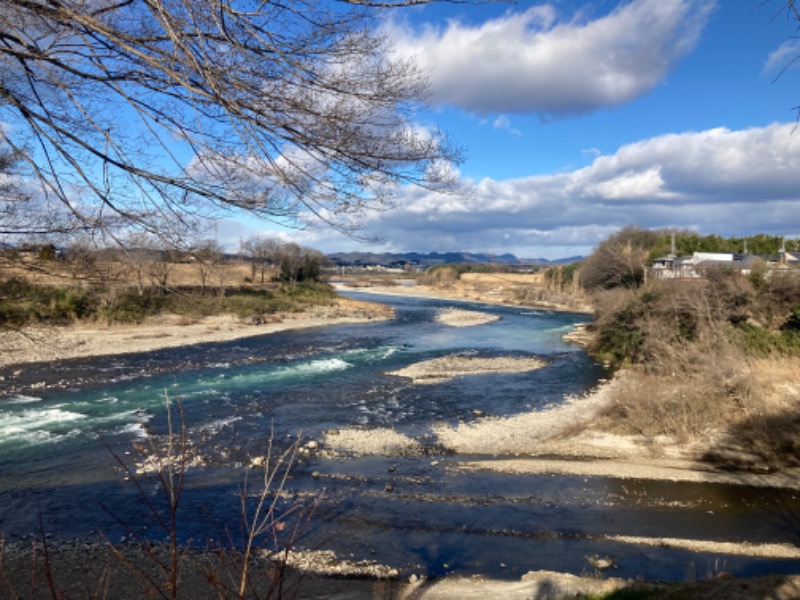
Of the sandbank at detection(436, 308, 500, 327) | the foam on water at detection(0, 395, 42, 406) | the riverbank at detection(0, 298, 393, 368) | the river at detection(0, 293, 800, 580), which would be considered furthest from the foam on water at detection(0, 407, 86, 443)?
the sandbank at detection(436, 308, 500, 327)

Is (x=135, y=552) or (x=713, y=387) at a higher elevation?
(x=713, y=387)

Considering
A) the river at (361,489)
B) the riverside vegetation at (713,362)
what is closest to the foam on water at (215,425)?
the river at (361,489)

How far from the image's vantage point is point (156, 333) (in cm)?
3100

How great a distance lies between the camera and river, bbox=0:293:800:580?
894cm

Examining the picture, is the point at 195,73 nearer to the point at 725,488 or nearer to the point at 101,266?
the point at 101,266

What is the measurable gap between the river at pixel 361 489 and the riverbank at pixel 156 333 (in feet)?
10.9

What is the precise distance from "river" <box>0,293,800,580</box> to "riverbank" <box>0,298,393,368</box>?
331 centimetres

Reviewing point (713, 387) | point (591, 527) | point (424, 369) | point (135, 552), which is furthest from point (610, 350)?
point (135, 552)

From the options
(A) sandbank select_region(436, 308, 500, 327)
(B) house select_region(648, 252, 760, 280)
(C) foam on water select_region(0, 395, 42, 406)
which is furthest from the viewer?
(A) sandbank select_region(436, 308, 500, 327)

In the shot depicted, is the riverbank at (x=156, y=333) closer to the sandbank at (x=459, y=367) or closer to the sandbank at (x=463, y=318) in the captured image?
the sandbank at (x=463, y=318)

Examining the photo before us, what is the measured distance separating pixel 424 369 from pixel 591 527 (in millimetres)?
13643

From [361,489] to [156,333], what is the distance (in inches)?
915

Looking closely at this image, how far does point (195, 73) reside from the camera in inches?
134

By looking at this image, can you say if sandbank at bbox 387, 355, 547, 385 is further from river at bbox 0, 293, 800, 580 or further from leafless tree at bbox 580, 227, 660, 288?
leafless tree at bbox 580, 227, 660, 288
